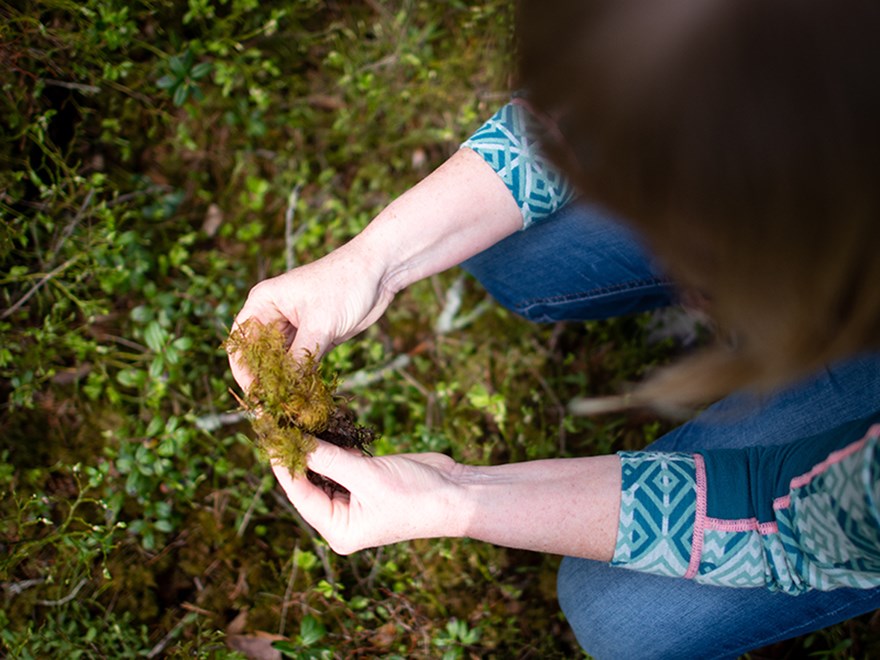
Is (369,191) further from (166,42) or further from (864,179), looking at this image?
(864,179)

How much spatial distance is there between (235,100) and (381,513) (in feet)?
6.45

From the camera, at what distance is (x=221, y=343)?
2262 mm

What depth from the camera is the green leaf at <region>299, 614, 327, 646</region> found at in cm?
204

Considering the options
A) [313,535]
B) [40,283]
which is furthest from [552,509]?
[40,283]

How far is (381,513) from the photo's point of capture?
156 cm

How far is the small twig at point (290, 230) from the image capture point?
2.62 meters

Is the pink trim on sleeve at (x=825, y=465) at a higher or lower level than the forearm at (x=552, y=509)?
higher

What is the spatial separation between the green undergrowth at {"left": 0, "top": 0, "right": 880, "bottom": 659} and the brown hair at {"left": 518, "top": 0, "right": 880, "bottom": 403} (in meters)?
1.41

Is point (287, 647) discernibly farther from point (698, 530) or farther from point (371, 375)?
point (698, 530)

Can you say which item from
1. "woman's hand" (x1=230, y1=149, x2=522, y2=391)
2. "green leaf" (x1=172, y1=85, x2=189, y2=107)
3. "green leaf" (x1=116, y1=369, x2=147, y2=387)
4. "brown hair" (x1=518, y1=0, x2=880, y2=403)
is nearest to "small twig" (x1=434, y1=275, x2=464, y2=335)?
"woman's hand" (x1=230, y1=149, x2=522, y2=391)

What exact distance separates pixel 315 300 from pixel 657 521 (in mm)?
1018

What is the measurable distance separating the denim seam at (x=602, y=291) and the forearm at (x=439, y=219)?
43 centimetres

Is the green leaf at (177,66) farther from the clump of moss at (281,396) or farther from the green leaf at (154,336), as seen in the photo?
the clump of moss at (281,396)

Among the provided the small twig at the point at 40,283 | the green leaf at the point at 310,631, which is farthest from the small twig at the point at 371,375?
the small twig at the point at 40,283
